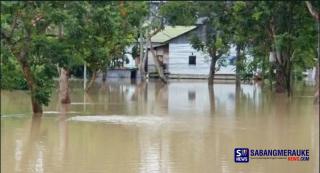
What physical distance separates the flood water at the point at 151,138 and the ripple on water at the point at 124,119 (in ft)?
0.10

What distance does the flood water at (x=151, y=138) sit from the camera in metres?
11.1

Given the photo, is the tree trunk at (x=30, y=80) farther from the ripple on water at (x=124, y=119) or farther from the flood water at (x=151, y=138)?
the ripple on water at (x=124, y=119)

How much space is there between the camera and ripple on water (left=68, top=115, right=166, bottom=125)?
61.6ft

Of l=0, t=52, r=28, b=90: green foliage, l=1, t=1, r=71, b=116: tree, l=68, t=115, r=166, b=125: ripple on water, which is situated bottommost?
l=68, t=115, r=166, b=125: ripple on water

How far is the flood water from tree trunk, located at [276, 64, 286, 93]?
8.77 metres

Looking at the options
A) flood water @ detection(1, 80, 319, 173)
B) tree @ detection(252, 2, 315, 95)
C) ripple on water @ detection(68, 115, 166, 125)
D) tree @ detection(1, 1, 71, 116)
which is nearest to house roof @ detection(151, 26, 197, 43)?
tree @ detection(252, 2, 315, 95)

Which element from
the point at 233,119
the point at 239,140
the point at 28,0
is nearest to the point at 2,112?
the point at 28,0

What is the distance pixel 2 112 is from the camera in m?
21.9

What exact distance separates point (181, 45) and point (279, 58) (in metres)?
27.3

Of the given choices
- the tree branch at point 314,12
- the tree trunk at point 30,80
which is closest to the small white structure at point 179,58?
the tree branch at point 314,12

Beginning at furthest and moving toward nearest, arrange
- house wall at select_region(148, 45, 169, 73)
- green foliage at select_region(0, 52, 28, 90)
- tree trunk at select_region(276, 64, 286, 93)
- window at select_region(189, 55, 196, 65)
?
1. house wall at select_region(148, 45, 169, 73)
2. window at select_region(189, 55, 196, 65)
3. tree trunk at select_region(276, 64, 286, 93)
4. green foliage at select_region(0, 52, 28, 90)

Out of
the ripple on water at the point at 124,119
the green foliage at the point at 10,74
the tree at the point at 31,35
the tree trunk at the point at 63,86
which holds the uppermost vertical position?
the tree at the point at 31,35

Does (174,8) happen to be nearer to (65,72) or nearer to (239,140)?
(65,72)

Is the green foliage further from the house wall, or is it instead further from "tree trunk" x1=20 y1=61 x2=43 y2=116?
the house wall
